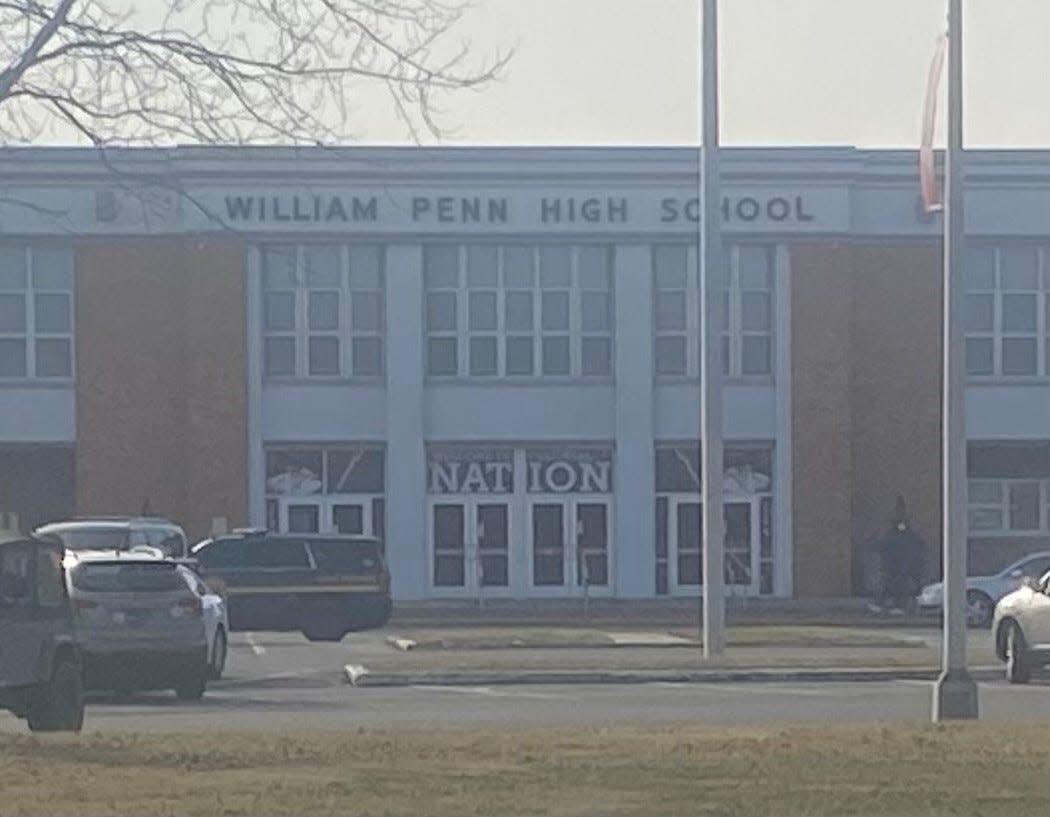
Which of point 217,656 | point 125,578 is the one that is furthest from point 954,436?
point 217,656

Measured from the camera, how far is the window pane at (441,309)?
185 feet

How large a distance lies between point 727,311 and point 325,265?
8.76 metres

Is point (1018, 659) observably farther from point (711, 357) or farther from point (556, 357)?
point (556, 357)

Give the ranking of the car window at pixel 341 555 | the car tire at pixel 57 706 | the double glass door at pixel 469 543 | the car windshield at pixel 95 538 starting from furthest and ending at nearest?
the double glass door at pixel 469 543
the car window at pixel 341 555
the car windshield at pixel 95 538
the car tire at pixel 57 706

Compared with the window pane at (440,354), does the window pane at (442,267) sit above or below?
above

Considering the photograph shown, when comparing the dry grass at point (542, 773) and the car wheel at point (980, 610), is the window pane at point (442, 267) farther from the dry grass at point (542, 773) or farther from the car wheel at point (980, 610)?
the dry grass at point (542, 773)

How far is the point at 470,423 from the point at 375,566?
1512 cm

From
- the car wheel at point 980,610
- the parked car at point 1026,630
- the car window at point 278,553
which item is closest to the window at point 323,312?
the car window at point 278,553

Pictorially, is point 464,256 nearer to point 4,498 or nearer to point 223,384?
point 223,384

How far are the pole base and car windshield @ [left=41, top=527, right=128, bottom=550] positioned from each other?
1797 cm

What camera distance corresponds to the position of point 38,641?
2031 centimetres

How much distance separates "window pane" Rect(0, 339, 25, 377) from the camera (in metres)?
55.9

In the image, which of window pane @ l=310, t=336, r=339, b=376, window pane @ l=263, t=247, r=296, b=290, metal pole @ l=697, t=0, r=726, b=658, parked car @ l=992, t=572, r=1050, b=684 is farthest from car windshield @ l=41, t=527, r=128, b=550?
window pane @ l=310, t=336, r=339, b=376

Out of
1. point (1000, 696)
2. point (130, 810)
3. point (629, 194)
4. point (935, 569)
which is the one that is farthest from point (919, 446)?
point (130, 810)
